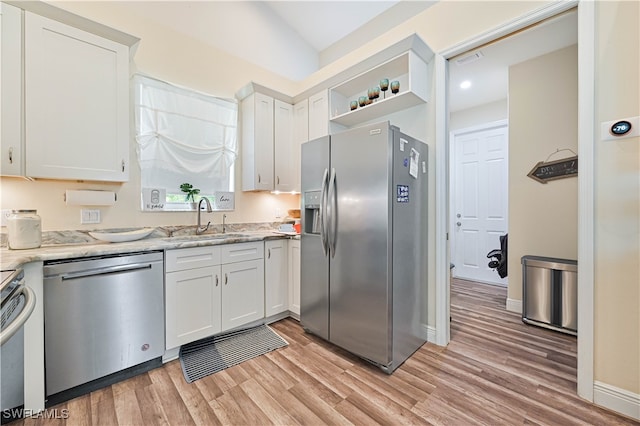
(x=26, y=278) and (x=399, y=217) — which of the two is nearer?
(x=26, y=278)

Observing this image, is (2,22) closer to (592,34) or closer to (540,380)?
(592,34)

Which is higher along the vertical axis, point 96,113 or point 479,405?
point 96,113

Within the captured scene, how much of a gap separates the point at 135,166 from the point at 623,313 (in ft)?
12.4

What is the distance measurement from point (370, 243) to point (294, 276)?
43.8 inches

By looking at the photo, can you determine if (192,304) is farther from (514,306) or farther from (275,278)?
(514,306)

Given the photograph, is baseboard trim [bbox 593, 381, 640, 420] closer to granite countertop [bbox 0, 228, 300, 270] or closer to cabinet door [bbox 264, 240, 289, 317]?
cabinet door [bbox 264, 240, 289, 317]

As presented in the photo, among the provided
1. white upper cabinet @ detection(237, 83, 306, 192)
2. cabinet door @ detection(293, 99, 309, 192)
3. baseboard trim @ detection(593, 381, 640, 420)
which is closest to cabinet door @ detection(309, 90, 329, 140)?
cabinet door @ detection(293, 99, 309, 192)

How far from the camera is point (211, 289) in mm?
2264

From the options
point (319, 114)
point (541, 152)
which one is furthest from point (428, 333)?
point (319, 114)

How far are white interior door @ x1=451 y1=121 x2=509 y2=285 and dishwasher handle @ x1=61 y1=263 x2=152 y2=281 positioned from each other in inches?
179

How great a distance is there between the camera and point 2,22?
67.1 inches

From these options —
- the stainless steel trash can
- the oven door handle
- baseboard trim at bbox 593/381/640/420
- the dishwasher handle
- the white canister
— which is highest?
the white canister

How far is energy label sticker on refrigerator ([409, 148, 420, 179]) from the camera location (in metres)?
2.14

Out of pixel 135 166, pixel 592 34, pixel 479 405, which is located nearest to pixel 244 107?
pixel 135 166
